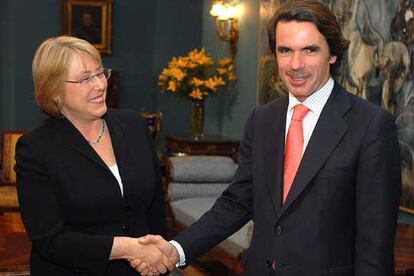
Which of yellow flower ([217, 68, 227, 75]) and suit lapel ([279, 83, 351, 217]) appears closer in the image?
suit lapel ([279, 83, 351, 217])

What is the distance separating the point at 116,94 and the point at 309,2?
7.55 metres

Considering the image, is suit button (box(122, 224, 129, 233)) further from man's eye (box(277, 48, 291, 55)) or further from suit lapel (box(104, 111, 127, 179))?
man's eye (box(277, 48, 291, 55))

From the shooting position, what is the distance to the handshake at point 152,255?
2530 mm

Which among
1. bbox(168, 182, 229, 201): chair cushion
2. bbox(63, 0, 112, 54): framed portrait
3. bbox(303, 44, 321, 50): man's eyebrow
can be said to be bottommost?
bbox(168, 182, 229, 201): chair cushion

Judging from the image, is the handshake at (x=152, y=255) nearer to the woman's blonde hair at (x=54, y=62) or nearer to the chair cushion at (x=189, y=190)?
the woman's blonde hair at (x=54, y=62)

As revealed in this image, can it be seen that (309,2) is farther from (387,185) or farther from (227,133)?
(227,133)

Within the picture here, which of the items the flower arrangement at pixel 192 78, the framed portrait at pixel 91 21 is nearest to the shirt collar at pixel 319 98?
the flower arrangement at pixel 192 78

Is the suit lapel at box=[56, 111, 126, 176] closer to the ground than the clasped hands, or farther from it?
farther from it

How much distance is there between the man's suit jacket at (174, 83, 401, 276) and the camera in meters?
1.91

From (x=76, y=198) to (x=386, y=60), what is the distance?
308cm

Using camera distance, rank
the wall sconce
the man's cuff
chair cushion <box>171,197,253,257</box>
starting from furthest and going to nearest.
A: the wall sconce → chair cushion <box>171,197,253,257</box> → the man's cuff

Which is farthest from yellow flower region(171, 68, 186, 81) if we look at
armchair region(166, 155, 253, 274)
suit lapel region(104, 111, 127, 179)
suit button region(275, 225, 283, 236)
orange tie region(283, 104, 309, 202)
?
suit button region(275, 225, 283, 236)

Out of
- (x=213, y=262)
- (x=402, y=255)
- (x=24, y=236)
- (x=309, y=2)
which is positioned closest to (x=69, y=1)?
(x=213, y=262)

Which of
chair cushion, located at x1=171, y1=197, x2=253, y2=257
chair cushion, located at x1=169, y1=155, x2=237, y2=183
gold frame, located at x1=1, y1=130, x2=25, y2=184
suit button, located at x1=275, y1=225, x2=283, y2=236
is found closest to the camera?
suit button, located at x1=275, y1=225, x2=283, y2=236
